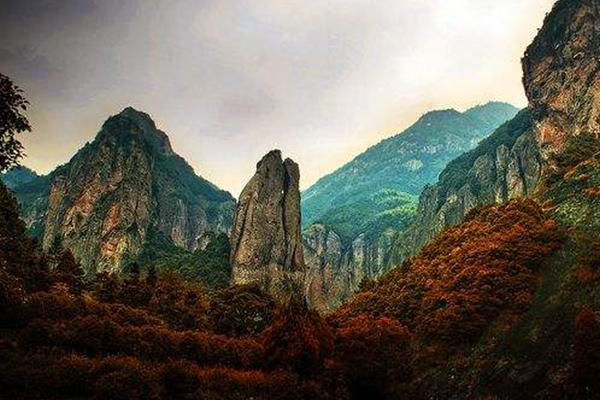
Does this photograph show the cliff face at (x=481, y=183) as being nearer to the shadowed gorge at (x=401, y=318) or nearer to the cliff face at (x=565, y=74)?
the cliff face at (x=565, y=74)

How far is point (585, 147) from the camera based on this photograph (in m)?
69.2

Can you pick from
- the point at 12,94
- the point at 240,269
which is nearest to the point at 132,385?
the point at 12,94

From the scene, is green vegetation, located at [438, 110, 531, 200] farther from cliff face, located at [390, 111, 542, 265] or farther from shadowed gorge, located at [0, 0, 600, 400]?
shadowed gorge, located at [0, 0, 600, 400]

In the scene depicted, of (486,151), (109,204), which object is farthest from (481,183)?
(109,204)

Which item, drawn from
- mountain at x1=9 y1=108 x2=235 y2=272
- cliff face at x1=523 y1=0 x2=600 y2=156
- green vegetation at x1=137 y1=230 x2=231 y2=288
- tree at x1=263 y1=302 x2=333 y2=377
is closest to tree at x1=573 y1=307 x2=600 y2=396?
tree at x1=263 y1=302 x2=333 y2=377

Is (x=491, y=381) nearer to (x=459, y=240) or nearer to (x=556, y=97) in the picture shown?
(x=459, y=240)

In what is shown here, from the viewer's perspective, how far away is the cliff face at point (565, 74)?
92.7m

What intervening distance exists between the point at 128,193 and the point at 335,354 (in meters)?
124

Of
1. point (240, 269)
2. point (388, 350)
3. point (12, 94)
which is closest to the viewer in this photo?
point (12, 94)

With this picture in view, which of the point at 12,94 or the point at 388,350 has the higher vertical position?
the point at 12,94

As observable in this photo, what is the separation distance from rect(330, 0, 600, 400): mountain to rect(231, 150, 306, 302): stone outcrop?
153ft

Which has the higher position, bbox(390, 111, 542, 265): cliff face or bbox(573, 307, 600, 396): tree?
bbox(390, 111, 542, 265): cliff face

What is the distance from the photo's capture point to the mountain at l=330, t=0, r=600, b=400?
31297mm

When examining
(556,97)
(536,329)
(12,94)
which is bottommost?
(536,329)
